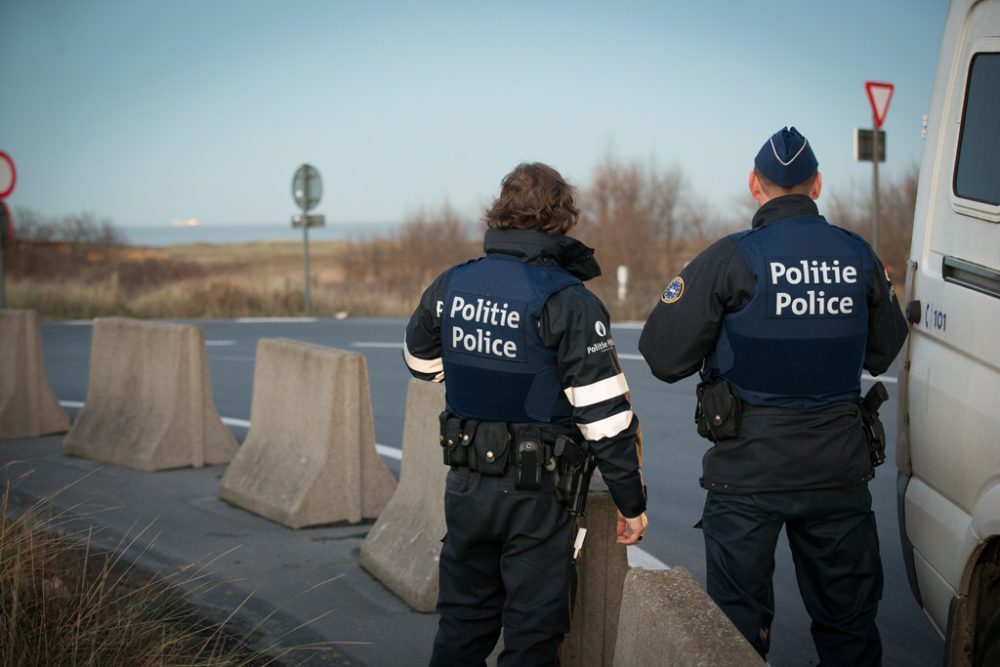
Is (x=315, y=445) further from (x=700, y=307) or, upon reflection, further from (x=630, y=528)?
(x=700, y=307)

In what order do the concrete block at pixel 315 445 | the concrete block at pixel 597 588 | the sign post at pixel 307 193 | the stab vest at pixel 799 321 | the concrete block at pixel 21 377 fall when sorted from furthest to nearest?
the sign post at pixel 307 193 → the concrete block at pixel 21 377 → the concrete block at pixel 315 445 → the concrete block at pixel 597 588 → the stab vest at pixel 799 321

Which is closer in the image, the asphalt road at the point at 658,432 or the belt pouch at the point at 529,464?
the belt pouch at the point at 529,464

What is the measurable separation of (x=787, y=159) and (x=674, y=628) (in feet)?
6.63

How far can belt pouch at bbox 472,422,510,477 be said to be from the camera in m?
3.57

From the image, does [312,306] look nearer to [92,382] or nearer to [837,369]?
[92,382]

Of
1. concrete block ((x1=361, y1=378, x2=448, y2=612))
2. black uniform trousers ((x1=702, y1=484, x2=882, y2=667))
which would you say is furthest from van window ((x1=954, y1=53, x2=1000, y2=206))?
concrete block ((x1=361, y1=378, x2=448, y2=612))

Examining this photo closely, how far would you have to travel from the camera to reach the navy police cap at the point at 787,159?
377 cm

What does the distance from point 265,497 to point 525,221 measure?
3680mm

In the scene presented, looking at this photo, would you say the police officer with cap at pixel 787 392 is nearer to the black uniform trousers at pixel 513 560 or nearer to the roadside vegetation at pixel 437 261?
the black uniform trousers at pixel 513 560

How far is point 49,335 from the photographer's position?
18281 millimetres

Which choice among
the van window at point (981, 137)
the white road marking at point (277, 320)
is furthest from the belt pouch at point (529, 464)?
the white road marking at point (277, 320)

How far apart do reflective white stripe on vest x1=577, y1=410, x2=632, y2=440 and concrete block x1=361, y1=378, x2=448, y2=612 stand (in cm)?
172

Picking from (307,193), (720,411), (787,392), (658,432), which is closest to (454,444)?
(720,411)

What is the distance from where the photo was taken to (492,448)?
11.8ft
